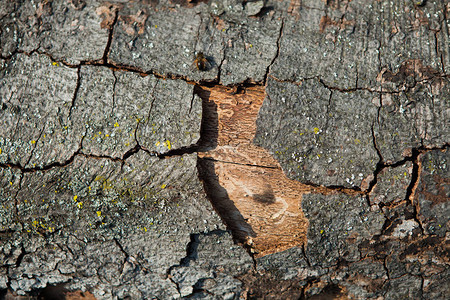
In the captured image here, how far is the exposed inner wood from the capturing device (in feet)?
5.07

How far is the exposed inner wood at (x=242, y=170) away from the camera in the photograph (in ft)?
5.07

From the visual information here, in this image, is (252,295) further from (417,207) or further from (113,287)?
(417,207)

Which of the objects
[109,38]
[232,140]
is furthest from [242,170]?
[109,38]

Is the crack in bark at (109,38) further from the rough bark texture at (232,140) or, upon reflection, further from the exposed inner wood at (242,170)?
the exposed inner wood at (242,170)

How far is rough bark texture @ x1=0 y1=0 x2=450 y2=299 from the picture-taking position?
4.81ft

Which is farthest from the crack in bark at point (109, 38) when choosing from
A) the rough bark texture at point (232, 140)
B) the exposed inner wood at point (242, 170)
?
the exposed inner wood at point (242, 170)

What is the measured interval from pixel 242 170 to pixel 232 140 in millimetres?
150

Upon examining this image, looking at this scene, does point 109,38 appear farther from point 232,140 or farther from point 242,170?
point 242,170

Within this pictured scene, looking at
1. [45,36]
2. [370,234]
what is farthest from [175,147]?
[370,234]

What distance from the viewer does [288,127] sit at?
1.47m

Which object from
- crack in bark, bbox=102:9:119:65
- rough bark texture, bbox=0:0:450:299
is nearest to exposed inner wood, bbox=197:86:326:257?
rough bark texture, bbox=0:0:450:299

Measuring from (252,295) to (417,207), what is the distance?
0.91 m

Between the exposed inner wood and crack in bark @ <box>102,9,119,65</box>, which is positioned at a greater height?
crack in bark @ <box>102,9,119,65</box>

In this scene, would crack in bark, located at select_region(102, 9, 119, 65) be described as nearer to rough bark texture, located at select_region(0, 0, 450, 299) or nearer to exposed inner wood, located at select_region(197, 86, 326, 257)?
rough bark texture, located at select_region(0, 0, 450, 299)
